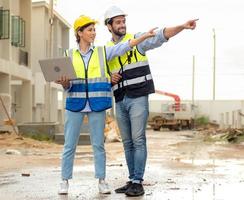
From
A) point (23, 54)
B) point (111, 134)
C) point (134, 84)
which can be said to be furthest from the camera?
point (23, 54)

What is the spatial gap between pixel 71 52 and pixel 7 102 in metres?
15.8

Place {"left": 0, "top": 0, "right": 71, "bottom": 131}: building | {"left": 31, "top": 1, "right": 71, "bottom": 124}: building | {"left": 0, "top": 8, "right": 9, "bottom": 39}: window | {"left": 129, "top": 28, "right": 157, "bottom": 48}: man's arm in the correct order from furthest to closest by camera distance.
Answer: {"left": 31, "top": 1, "right": 71, "bottom": 124}: building < {"left": 0, "top": 0, "right": 71, "bottom": 131}: building < {"left": 0, "top": 8, "right": 9, "bottom": 39}: window < {"left": 129, "top": 28, "right": 157, "bottom": 48}: man's arm

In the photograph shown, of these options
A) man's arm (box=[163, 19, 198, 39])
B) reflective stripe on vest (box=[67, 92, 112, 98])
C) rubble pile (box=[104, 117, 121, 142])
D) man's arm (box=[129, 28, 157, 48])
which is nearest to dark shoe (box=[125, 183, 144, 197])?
→ reflective stripe on vest (box=[67, 92, 112, 98])

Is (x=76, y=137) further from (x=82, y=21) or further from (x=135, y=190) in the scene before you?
(x=82, y=21)

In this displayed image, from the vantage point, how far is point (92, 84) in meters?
5.61

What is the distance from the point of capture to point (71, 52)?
5.73 m

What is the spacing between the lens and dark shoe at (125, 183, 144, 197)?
17.7 feet

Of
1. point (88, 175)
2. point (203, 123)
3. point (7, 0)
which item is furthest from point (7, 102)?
point (203, 123)

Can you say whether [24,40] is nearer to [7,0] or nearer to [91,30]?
[7,0]

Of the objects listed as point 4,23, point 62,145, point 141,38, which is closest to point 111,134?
point 62,145

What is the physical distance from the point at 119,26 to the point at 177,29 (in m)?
0.73

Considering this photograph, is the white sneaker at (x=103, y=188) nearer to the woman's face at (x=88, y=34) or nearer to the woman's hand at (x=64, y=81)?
the woman's hand at (x=64, y=81)

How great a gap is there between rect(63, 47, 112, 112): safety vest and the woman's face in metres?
0.15

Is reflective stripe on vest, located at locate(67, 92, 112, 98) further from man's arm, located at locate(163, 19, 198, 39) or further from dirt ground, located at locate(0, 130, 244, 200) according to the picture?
dirt ground, located at locate(0, 130, 244, 200)
